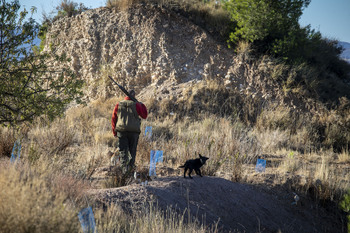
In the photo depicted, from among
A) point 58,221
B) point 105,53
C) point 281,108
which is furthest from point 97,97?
point 58,221

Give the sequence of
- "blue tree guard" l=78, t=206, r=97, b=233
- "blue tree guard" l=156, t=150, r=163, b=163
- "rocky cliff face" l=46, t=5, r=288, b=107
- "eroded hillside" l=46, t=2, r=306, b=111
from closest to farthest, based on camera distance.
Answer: "blue tree guard" l=78, t=206, r=97, b=233
"blue tree guard" l=156, t=150, r=163, b=163
"eroded hillside" l=46, t=2, r=306, b=111
"rocky cliff face" l=46, t=5, r=288, b=107

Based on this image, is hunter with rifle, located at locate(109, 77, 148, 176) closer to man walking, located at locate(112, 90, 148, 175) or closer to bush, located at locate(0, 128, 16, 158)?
man walking, located at locate(112, 90, 148, 175)

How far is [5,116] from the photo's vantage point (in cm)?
594

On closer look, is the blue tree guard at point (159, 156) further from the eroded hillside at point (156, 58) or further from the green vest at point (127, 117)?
the eroded hillside at point (156, 58)

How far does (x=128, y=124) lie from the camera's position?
6.36 m

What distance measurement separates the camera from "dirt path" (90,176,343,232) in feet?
15.3

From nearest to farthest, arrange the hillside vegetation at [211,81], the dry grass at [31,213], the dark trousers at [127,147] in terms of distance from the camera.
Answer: the dry grass at [31,213] < the dark trousers at [127,147] < the hillside vegetation at [211,81]

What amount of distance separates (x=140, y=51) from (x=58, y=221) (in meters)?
13.3

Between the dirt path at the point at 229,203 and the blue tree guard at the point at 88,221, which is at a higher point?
the blue tree guard at the point at 88,221

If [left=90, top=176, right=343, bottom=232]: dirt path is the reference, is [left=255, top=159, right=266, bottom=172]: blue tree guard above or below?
Answer: above

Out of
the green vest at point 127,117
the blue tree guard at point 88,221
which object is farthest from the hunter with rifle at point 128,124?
the blue tree guard at point 88,221

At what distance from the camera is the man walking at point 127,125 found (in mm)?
6371

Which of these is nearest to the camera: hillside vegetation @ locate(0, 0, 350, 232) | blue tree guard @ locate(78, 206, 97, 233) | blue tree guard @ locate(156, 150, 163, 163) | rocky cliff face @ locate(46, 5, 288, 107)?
blue tree guard @ locate(78, 206, 97, 233)

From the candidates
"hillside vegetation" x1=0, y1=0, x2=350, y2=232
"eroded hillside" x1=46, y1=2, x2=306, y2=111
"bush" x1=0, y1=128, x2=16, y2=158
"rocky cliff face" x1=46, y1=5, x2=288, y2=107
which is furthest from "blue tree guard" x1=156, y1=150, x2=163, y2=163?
"rocky cliff face" x1=46, y1=5, x2=288, y2=107
